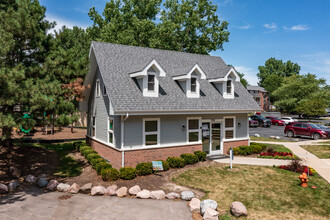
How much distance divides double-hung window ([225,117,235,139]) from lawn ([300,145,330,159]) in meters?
6.85

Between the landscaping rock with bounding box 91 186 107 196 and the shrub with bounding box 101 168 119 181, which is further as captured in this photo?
the shrub with bounding box 101 168 119 181

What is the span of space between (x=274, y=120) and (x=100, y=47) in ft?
135

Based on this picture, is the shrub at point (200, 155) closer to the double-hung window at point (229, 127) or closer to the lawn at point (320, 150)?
the double-hung window at point (229, 127)

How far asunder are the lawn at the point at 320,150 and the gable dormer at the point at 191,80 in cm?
1103

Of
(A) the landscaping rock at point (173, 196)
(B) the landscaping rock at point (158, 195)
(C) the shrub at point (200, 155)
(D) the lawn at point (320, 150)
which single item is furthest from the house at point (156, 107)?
(D) the lawn at point (320, 150)

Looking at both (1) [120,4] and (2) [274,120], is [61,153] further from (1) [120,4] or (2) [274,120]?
(2) [274,120]

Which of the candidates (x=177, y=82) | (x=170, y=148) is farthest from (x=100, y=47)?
(x=170, y=148)

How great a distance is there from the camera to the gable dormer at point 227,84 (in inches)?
749

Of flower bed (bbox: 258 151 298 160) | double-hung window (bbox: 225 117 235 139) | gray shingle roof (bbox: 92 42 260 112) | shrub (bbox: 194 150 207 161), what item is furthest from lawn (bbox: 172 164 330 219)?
gray shingle roof (bbox: 92 42 260 112)

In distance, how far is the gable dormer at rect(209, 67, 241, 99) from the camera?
19031mm

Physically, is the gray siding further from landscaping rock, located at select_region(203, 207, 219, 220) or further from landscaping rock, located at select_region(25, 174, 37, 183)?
landscaping rock, located at select_region(203, 207, 219, 220)

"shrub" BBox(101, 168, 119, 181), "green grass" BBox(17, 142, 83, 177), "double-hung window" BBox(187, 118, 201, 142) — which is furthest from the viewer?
"double-hung window" BBox(187, 118, 201, 142)

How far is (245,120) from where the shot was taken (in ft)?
64.9

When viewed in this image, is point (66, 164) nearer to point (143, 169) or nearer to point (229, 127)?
point (143, 169)
